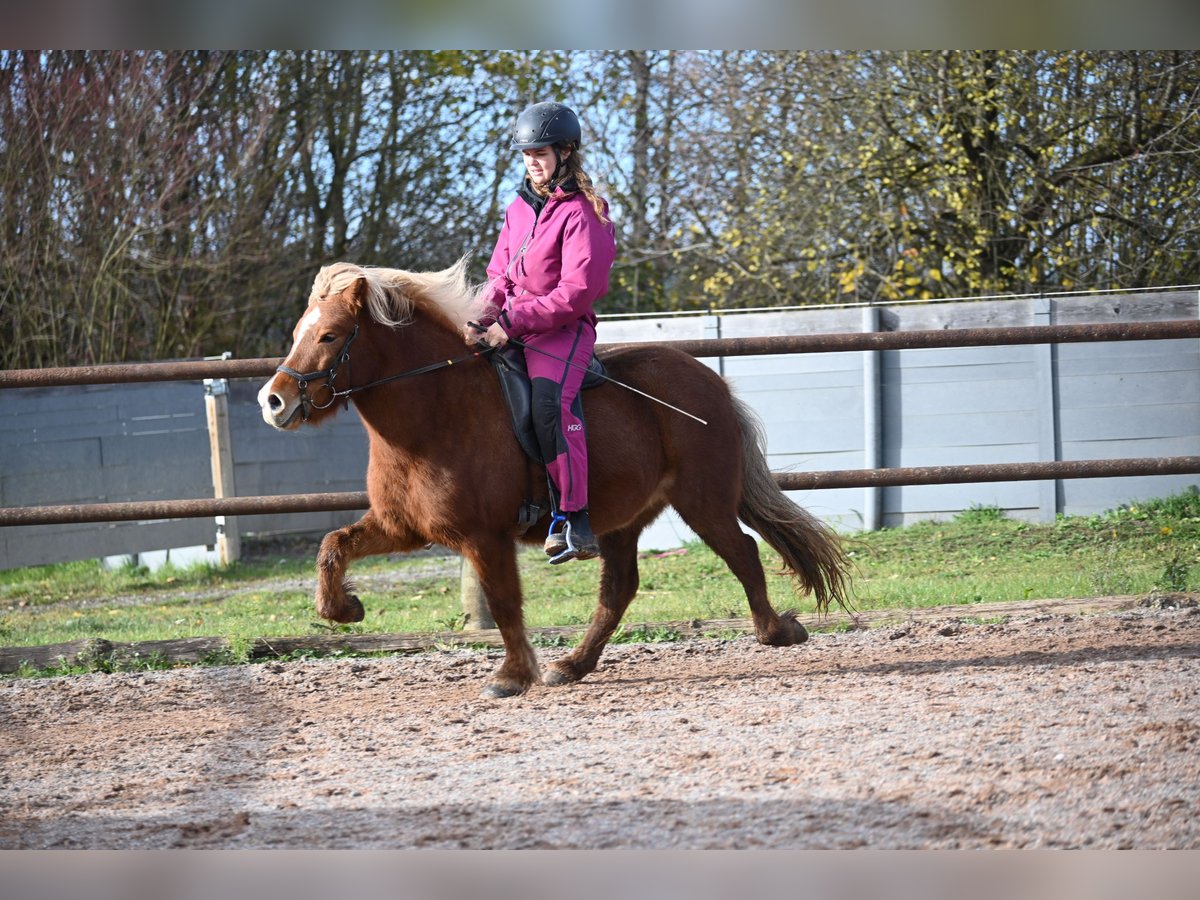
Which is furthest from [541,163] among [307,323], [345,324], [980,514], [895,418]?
[980,514]

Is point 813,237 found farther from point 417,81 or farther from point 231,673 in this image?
point 231,673

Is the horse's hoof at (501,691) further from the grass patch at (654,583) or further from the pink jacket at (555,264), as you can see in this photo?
the pink jacket at (555,264)

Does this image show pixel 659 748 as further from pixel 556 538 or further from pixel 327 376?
→ pixel 327 376

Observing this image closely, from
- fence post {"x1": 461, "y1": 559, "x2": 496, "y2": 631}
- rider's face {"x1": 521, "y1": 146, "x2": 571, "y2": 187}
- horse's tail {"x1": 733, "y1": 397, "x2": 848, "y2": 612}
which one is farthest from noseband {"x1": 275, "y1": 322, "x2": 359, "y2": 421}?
fence post {"x1": 461, "y1": 559, "x2": 496, "y2": 631}

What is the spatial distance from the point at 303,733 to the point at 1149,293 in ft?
28.4

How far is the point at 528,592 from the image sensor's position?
10117 mm

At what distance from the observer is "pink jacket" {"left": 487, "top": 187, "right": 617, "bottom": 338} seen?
5.27m

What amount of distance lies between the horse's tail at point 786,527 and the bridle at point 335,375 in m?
1.50

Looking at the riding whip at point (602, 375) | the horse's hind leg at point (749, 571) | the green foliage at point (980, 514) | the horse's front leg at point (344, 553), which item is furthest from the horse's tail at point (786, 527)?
the green foliage at point (980, 514)

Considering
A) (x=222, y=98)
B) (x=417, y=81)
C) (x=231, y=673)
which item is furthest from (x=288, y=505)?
(x=417, y=81)

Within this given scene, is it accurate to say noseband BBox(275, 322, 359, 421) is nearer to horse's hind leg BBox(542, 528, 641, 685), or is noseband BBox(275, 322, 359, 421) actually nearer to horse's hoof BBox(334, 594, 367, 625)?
horse's hoof BBox(334, 594, 367, 625)

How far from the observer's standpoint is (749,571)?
5938mm

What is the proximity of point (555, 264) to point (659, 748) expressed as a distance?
219 centimetres

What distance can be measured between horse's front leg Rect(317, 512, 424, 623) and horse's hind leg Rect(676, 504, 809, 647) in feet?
4.63
